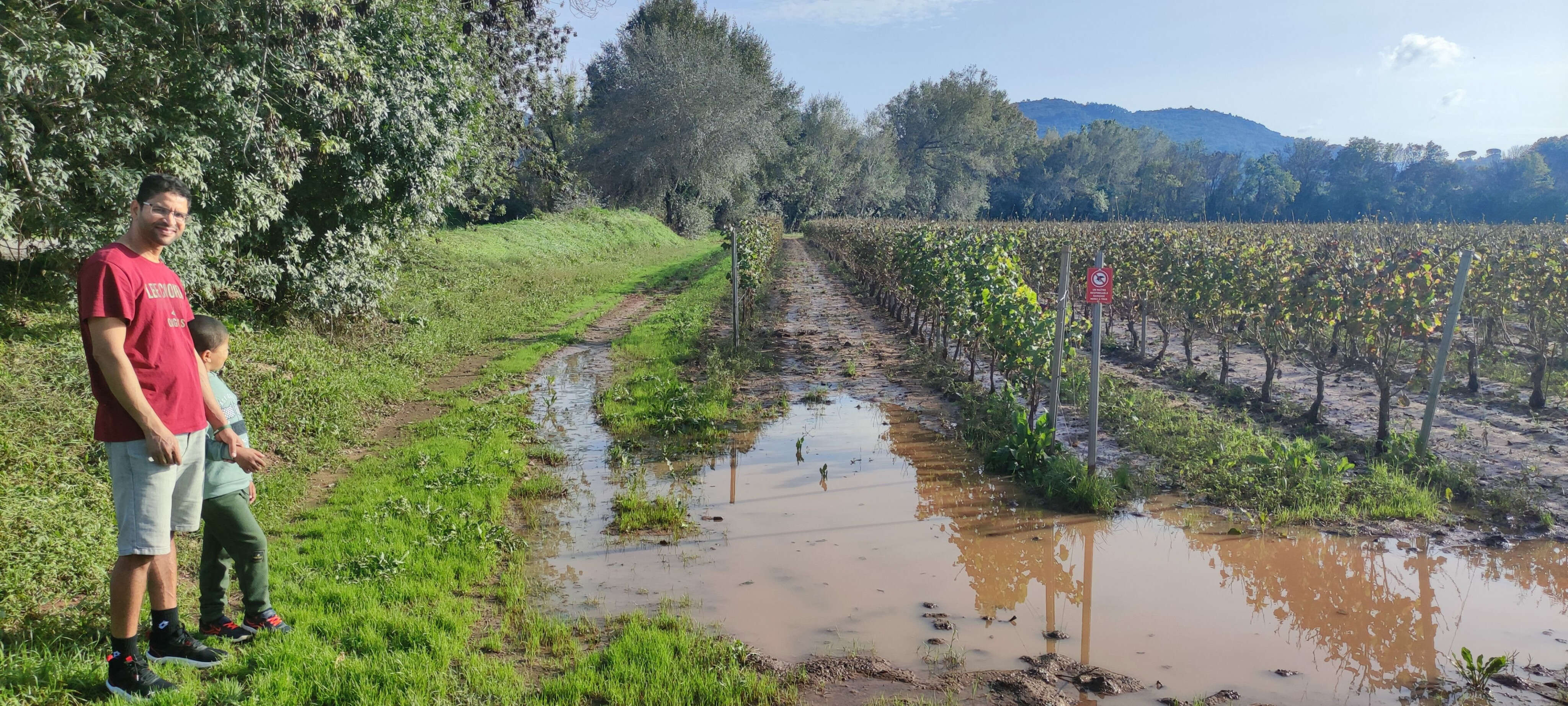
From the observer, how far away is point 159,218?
10.2 ft

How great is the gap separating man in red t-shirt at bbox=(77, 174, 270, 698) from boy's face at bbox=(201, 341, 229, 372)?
26 centimetres

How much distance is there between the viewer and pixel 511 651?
401cm

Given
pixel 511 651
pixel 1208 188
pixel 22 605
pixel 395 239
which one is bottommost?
pixel 511 651

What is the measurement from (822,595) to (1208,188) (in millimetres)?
90479

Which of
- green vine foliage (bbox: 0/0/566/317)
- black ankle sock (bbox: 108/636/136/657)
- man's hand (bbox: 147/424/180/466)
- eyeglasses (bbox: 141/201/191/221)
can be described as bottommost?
black ankle sock (bbox: 108/636/136/657)

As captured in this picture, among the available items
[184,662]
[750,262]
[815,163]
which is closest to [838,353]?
[750,262]

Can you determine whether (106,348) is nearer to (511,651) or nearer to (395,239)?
(511,651)

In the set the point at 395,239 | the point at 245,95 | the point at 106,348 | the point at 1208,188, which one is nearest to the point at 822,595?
the point at 106,348

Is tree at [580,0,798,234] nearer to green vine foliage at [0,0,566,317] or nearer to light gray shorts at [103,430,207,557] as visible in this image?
green vine foliage at [0,0,566,317]

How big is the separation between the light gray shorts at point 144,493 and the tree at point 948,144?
2744 inches

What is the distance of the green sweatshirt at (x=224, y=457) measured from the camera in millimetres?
3490

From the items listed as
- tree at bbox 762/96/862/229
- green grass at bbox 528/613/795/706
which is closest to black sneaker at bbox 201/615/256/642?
green grass at bbox 528/613/795/706

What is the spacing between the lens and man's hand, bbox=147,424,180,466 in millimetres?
2984

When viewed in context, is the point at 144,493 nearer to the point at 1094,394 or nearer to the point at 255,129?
the point at 1094,394
